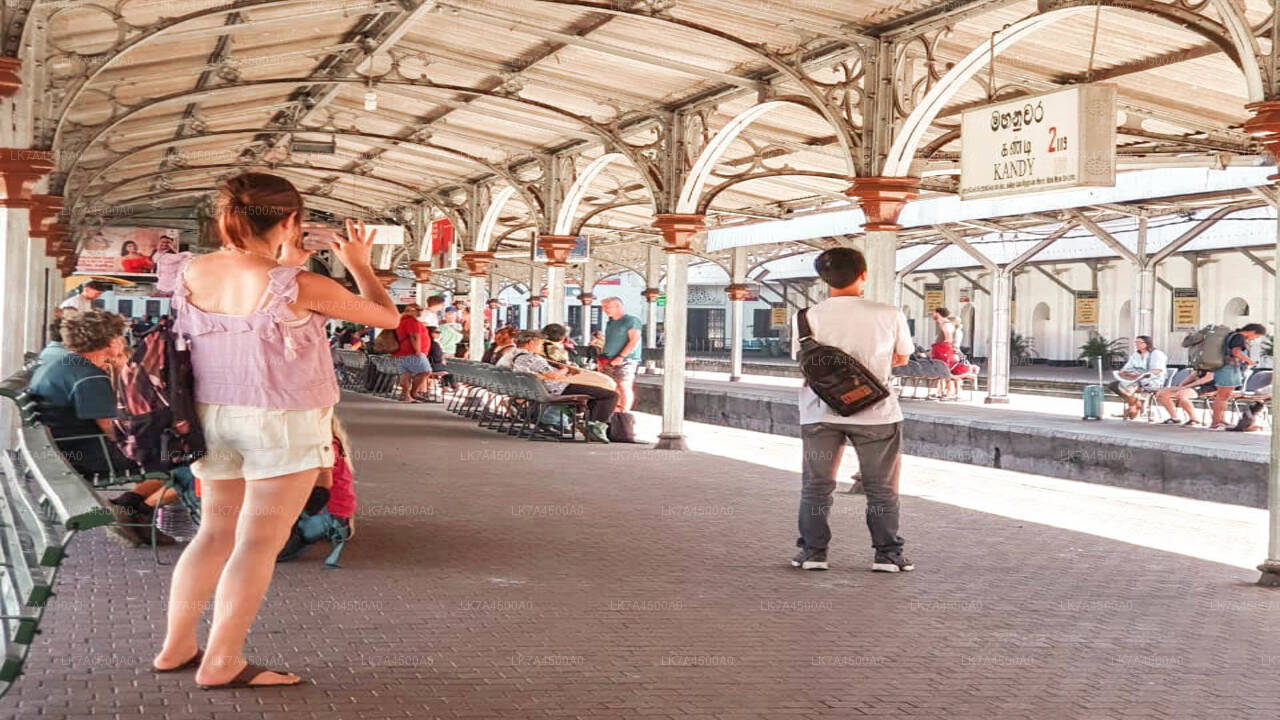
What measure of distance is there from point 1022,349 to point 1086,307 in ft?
12.7

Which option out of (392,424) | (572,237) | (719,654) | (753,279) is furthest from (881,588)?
(753,279)

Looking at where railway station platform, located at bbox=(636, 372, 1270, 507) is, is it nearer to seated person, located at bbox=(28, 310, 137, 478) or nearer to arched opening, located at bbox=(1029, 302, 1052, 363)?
seated person, located at bbox=(28, 310, 137, 478)

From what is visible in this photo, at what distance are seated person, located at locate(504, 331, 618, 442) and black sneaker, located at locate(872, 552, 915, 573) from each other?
7.87 m

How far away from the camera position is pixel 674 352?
47.2ft

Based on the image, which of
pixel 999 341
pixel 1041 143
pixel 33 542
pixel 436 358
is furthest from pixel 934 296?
pixel 33 542

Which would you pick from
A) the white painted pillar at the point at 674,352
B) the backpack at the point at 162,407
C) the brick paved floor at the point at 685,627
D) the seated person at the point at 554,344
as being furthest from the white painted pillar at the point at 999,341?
the backpack at the point at 162,407

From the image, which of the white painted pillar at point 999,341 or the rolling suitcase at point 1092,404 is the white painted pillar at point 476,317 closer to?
the white painted pillar at point 999,341

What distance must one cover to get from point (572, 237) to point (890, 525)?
1214cm

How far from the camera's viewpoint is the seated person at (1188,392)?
17.8 metres

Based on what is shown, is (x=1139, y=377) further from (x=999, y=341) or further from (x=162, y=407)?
(x=162, y=407)

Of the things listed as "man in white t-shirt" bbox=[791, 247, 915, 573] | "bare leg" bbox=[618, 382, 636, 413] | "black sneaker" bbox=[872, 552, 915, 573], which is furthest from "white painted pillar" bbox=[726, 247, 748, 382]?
"black sneaker" bbox=[872, 552, 915, 573]

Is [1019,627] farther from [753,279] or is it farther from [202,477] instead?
[753,279]

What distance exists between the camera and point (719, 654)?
498cm

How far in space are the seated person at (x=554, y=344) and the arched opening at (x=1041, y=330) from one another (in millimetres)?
24578
